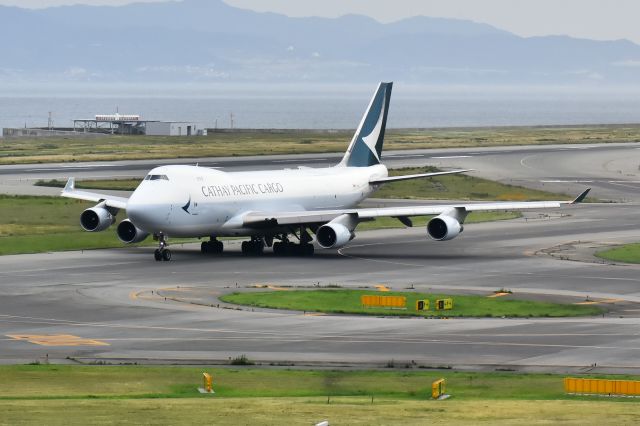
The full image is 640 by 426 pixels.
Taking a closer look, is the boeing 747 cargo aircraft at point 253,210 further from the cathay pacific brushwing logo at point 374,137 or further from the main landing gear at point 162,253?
the cathay pacific brushwing logo at point 374,137

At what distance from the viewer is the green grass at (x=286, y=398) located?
119 ft

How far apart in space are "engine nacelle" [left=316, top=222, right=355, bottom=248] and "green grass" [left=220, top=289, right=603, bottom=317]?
12.5 m

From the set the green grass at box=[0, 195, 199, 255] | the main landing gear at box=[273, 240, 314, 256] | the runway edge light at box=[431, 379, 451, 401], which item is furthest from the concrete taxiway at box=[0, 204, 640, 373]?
the runway edge light at box=[431, 379, 451, 401]

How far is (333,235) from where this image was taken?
78.6m

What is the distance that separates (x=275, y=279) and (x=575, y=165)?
95476 mm

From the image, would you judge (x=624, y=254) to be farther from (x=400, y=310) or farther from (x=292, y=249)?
(x=400, y=310)

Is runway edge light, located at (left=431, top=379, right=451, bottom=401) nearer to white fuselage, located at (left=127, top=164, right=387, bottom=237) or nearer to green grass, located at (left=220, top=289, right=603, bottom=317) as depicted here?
green grass, located at (left=220, top=289, right=603, bottom=317)

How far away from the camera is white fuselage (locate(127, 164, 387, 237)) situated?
76688 mm

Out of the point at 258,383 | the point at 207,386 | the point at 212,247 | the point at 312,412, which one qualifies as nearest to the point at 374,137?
the point at 212,247

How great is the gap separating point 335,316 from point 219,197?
21549 millimetres

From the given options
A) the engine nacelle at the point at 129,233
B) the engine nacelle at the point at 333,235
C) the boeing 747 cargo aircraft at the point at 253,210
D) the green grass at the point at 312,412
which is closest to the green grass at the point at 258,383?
the green grass at the point at 312,412

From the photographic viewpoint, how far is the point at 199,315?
5928 cm

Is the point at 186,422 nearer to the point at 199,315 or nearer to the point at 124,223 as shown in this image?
the point at 199,315

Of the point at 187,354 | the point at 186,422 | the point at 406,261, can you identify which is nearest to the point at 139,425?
the point at 186,422
